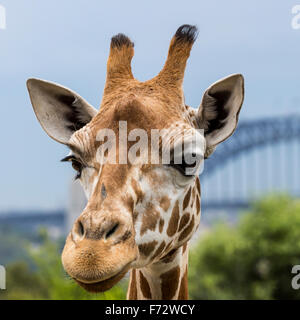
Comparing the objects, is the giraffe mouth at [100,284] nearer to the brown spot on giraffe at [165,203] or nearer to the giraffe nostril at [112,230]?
the giraffe nostril at [112,230]

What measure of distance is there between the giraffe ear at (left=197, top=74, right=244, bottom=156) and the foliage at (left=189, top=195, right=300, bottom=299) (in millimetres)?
26417

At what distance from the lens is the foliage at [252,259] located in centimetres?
3105

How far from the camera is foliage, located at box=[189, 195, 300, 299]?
31047 mm

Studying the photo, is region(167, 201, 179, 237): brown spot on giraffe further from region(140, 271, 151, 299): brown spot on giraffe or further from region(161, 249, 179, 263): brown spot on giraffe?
region(140, 271, 151, 299): brown spot on giraffe

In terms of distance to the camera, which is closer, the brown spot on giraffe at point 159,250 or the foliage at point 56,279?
the brown spot on giraffe at point 159,250

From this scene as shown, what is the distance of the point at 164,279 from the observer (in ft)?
14.6

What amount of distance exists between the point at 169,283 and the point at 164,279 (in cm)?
6

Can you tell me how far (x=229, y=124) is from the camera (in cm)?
422

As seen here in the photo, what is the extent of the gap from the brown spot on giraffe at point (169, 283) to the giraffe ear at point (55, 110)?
1500 millimetres

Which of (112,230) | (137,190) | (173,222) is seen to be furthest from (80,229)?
(173,222)

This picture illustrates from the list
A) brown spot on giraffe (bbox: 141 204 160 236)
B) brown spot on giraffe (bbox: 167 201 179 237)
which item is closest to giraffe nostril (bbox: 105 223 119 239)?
brown spot on giraffe (bbox: 141 204 160 236)

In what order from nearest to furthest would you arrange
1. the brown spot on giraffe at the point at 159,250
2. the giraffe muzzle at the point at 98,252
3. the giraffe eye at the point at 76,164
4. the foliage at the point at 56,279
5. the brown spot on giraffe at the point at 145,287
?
the giraffe muzzle at the point at 98,252 < the brown spot on giraffe at the point at 159,250 < the giraffe eye at the point at 76,164 < the brown spot on giraffe at the point at 145,287 < the foliage at the point at 56,279

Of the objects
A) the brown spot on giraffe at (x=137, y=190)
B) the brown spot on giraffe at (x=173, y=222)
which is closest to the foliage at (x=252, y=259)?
the brown spot on giraffe at (x=173, y=222)
